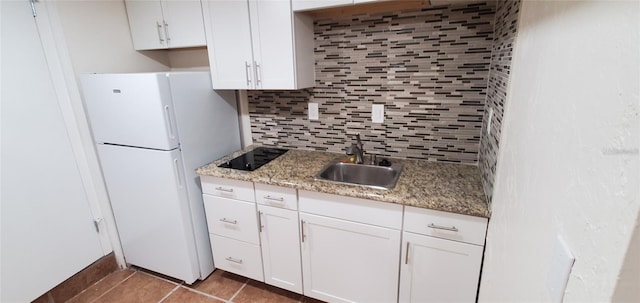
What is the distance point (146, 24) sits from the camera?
2004mm

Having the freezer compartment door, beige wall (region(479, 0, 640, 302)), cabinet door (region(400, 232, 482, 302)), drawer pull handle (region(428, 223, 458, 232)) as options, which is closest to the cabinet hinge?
the freezer compartment door

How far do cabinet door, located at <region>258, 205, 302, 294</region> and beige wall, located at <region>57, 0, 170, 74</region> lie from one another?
1448mm

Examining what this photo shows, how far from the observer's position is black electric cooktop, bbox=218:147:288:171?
6.07 feet

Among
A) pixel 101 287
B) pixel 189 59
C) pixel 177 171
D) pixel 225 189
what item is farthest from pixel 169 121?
pixel 101 287

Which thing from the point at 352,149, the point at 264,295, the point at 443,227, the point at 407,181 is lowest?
the point at 264,295

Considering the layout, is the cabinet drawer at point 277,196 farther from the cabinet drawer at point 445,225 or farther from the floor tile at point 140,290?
the floor tile at point 140,290

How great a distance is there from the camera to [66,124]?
1.84 m

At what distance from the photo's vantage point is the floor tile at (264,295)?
6.21ft

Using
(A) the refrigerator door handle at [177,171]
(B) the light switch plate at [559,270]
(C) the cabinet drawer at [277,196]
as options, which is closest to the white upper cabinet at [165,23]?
(A) the refrigerator door handle at [177,171]

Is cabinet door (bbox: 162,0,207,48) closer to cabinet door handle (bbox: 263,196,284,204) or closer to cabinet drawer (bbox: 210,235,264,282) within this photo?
cabinet door handle (bbox: 263,196,284,204)

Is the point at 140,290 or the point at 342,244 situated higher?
the point at 342,244

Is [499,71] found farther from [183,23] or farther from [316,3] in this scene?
[183,23]

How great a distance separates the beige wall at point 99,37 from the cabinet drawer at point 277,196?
1.37 meters

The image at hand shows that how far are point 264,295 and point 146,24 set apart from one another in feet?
6.59
